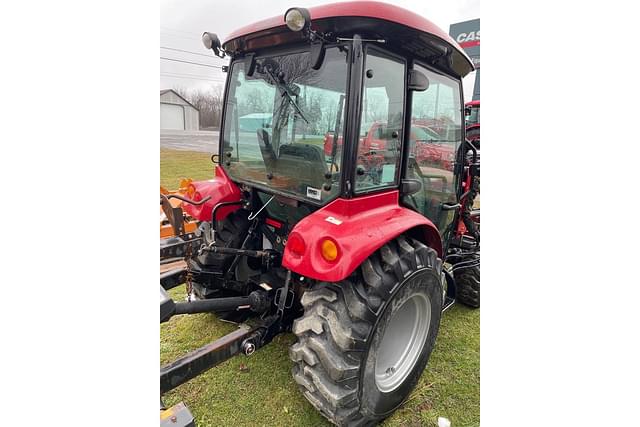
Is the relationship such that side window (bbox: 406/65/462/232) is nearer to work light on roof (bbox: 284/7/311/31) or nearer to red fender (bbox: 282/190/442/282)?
red fender (bbox: 282/190/442/282)

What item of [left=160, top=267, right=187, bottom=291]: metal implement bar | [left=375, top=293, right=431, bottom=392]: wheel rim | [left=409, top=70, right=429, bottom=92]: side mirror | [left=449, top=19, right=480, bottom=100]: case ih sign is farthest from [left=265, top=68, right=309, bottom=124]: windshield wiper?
[left=160, top=267, right=187, bottom=291]: metal implement bar

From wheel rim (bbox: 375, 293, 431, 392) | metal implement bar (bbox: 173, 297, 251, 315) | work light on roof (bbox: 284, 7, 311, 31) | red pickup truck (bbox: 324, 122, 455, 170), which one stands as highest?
work light on roof (bbox: 284, 7, 311, 31)

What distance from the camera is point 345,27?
1.72 m

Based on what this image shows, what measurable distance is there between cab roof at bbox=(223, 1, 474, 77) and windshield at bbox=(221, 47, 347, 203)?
4.7 inches

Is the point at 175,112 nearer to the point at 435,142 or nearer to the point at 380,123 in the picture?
the point at 380,123

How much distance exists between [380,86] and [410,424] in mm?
2070

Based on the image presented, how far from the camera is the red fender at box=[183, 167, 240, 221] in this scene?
262 cm

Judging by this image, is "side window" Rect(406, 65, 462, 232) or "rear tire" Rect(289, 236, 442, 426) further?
"side window" Rect(406, 65, 462, 232)

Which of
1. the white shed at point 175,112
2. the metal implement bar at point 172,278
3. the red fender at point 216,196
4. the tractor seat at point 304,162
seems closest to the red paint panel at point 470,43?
the tractor seat at point 304,162

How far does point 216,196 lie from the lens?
8.65 feet

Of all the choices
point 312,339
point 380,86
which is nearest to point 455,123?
point 380,86

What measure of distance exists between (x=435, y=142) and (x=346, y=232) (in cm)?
132

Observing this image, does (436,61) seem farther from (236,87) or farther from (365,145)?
(236,87)

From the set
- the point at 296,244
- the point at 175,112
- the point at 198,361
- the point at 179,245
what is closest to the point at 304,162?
the point at 296,244
